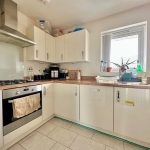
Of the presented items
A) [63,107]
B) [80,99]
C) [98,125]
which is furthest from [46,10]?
[98,125]

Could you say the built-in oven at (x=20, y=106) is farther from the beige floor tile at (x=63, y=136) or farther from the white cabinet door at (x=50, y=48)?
the white cabinet door at (x=50, y=48)

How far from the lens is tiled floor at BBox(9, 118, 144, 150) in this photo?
1.28 m

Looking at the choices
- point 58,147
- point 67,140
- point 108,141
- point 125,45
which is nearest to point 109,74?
point 125,45

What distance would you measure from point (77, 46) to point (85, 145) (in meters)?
1.80

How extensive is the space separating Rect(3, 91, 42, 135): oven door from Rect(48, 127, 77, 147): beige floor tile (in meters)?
0.42

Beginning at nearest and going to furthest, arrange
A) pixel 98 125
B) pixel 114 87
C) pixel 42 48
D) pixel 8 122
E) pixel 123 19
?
pixel 8 122 → pixel 114 87 → pixel 98 125 → pixel 123 19 → pixel 42 48

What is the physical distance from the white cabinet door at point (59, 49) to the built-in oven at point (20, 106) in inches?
37.1

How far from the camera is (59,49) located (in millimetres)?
2354

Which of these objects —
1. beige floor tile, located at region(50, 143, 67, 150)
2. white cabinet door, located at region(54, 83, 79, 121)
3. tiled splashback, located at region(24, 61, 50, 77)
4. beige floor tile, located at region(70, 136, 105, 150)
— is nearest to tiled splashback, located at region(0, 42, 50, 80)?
tiled splashback, located at region(24, 61, 50, 77)

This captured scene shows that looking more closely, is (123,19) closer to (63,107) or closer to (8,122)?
(63,107)

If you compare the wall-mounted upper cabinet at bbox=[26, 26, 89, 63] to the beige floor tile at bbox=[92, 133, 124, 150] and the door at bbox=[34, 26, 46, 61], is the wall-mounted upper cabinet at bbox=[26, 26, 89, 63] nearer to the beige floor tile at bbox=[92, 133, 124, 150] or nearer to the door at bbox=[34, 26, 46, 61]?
the door at bbox=[34, 26, 46, 61]

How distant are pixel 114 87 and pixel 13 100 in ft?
4.68

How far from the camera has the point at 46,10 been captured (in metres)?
1.83

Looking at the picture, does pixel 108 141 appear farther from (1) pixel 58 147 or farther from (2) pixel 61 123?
(2) pixel 61 123
